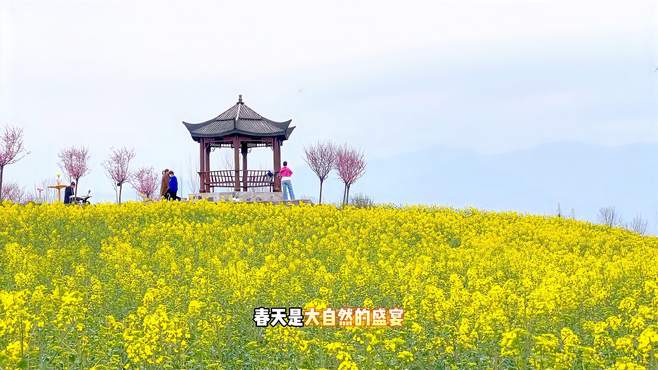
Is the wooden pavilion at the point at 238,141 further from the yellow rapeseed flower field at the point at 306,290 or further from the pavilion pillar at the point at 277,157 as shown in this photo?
the yellow rapeseed flower field at the point at 306,290

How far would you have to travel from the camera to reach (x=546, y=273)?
14.3 meters

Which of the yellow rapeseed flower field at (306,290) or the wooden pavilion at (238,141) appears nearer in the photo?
the yellow rapeseed flower field at (306,290)

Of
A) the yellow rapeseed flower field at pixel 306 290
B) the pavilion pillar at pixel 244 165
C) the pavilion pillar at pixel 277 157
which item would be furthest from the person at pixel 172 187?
the yellow rapeseed flower field at pixel 306 290

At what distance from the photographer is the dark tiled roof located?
116ft

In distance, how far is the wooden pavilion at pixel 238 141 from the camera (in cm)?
3534

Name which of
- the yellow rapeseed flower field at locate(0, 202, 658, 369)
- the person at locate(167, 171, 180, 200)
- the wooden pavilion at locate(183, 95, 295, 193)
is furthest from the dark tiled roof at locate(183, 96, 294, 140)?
the yellow rapeseed flower field at locate(0, 202, 658, 369)

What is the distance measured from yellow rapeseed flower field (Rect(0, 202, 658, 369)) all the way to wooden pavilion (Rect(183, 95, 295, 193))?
34.7 ft

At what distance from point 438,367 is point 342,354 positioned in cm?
228

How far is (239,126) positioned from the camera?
35469 millimetres

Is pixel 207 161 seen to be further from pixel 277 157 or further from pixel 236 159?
pixel 277 157

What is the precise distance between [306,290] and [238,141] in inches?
949

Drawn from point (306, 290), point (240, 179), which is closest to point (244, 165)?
point (240, 179)

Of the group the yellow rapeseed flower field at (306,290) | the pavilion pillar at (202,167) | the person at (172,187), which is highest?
the pavilion pillar at (202,167)

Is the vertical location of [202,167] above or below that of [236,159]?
below
